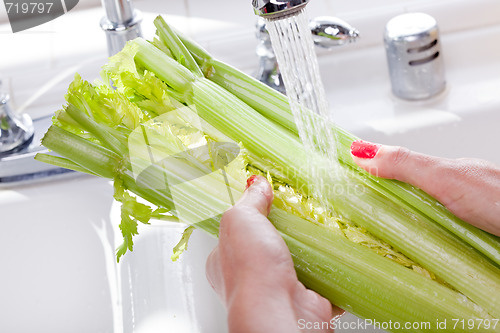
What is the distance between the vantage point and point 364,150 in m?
0.63

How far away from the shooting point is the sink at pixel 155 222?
0.72 metres

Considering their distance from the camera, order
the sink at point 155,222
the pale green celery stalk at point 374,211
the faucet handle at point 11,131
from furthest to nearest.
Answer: the faucet handle at point 11,131 < the sink at point 155,222 < the pale green celery stalk at point 374,211

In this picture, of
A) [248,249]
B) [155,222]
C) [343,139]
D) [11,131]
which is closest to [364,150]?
[343,139]

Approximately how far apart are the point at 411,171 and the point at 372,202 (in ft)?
0.15

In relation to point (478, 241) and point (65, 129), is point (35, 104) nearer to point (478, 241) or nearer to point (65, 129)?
point (65, 129)

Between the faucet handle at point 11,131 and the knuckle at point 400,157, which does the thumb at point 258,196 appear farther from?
the faucet handle at point 11,131

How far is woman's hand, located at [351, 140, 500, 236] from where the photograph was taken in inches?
23.8

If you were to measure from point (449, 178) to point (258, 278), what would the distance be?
0.22 metres

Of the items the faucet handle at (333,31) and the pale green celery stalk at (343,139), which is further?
the faucet handle at (333,31)

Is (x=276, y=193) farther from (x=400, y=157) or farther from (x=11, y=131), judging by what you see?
(x=11, y=131)

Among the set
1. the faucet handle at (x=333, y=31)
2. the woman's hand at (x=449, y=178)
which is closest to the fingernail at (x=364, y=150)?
the woman's hand at (x=449, y=178)

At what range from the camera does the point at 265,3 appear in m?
0.52

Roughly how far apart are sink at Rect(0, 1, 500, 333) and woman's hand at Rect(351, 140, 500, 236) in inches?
6.8

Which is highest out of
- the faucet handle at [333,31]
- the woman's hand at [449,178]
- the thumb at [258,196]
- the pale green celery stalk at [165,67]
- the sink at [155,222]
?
the pale green celery stalk at [165,67]
